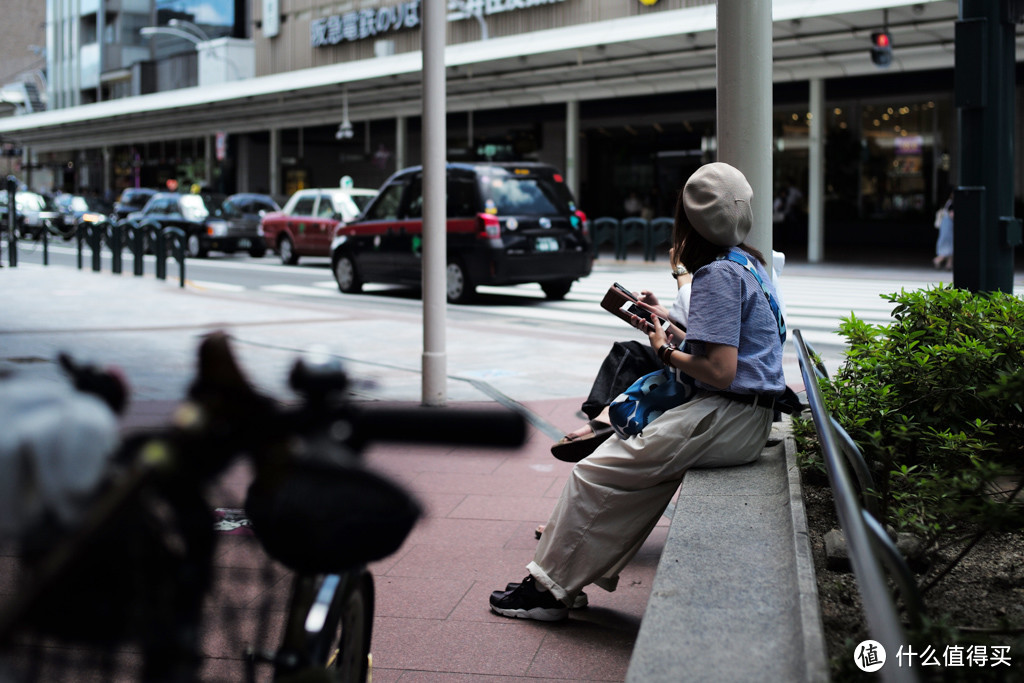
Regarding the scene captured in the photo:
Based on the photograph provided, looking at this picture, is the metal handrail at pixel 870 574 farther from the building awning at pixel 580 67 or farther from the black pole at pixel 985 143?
the building awning at pixel 580 67

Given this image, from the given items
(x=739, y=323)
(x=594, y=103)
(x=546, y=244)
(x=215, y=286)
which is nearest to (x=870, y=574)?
(x=739, y=323)

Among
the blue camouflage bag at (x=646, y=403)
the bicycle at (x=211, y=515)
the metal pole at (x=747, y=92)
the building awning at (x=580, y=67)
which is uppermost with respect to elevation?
the building awning at (x=580, y=67)

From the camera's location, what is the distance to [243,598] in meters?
1.54

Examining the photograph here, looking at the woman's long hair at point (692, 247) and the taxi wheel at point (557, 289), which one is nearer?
the woman's long hair at point (692, 247)

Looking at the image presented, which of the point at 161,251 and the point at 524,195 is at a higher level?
the point at 524,195

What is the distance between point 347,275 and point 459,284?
278 cm

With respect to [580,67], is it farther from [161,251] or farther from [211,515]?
[211,515]

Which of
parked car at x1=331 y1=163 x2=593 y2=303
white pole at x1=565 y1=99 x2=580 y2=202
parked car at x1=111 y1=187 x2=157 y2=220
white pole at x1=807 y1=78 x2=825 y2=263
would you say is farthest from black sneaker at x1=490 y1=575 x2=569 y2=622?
parked car at x1=111 y1=187 x2=157 y2=220

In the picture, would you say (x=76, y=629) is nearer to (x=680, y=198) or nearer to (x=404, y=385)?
(x=680, y=198)

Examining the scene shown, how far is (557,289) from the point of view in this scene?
16219mm

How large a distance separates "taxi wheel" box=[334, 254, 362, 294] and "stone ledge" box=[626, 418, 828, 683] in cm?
1385

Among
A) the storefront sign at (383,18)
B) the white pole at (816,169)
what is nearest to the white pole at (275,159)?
the storefront sign at (383,18)

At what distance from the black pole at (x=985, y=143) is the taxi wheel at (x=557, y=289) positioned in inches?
410

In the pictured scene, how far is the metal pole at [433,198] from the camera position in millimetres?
7484
